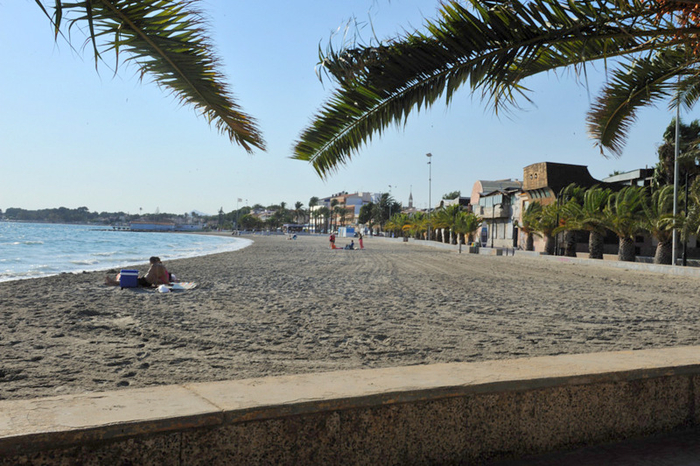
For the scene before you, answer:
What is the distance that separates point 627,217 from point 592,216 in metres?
2.04

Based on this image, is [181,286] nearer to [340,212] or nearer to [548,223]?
[548,223]

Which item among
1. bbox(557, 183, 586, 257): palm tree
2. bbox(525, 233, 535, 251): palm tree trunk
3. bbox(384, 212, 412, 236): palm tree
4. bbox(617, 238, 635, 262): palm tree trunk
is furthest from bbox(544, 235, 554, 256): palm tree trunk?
bbox(384, 212, 412, 236): palm tree

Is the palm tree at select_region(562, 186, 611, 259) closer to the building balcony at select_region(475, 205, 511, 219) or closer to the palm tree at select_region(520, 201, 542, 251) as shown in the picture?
the palm tree at select_region(520, 201, 542, 251)

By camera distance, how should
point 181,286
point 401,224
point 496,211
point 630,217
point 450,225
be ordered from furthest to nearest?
point 401,224
point 450,225
point 496,211
point 630,217
point 181,286

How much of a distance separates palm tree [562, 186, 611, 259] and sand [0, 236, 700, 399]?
1566 cm

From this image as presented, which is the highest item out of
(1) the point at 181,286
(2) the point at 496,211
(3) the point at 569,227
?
(2) the point at 496,211

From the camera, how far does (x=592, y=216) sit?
1135 inches

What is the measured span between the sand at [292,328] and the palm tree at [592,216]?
15.7m

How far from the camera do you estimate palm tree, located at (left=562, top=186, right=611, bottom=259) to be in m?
29.0

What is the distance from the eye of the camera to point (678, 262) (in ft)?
84.6

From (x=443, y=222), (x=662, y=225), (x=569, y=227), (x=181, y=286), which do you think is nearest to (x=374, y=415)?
(x=181, y=286)

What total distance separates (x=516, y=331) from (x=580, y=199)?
31.1m

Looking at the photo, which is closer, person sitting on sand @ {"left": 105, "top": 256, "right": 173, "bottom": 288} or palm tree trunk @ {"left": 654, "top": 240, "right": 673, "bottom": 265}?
person sitting on sand @ {"left": 105, "top": 256, "right": 173, "bottom": 288}

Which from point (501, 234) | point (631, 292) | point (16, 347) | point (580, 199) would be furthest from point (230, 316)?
point (501, 234)
